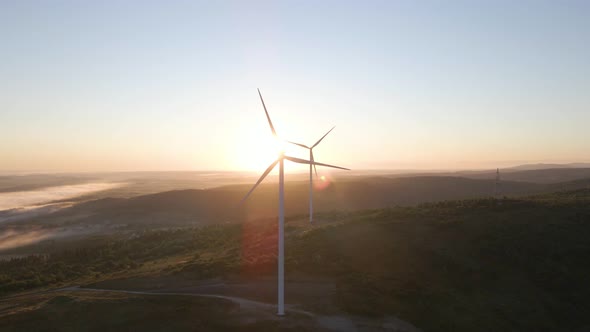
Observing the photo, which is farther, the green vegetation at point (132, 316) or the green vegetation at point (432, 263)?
the green vegetation at point (432, 263)

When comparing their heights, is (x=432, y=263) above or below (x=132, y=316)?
above

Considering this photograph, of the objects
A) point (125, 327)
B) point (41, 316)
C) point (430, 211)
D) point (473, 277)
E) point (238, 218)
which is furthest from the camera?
point (238, 218)

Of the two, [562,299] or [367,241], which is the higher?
[367,241]

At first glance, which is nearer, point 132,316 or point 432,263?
point 132,316

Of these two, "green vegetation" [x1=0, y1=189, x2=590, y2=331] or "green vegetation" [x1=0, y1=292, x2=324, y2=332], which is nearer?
"green vegetation" [x1=0, y1=292, x2=324, y2=332]

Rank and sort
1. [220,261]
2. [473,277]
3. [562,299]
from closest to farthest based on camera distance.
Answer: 1. [562,299]
2. [473,277]
3. [220,261]

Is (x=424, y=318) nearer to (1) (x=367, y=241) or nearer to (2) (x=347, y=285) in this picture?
(2) (x=347, y=285)

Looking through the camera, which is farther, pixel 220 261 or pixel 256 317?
pixel 220 261

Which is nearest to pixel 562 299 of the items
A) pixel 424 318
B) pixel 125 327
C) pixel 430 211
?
pixel 424 318
